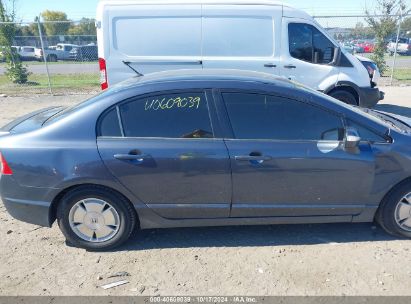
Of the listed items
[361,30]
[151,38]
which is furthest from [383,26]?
[151,38]

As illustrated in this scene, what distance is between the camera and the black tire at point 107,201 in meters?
3.08

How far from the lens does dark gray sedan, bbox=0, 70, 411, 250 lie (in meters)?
2.99

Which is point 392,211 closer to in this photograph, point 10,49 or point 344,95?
point 344,95

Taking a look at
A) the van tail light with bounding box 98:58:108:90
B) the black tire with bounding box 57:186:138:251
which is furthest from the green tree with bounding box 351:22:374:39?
the black tire with bounding box 57:186:138:251

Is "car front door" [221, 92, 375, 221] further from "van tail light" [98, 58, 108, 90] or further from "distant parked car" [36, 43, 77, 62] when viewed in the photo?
"distant parked car" [36, 43, 77, 62]

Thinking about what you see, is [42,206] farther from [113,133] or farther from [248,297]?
[248,297]

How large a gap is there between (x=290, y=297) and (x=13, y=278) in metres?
2.23

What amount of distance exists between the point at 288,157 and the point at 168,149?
3.33 feet

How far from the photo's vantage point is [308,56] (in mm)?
6961

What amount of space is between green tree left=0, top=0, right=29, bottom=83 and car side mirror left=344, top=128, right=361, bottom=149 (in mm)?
12347

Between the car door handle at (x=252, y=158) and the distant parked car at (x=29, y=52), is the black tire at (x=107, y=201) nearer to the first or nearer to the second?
the car door handle at (x=252, y=158)

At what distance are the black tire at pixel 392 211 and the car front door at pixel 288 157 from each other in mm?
245

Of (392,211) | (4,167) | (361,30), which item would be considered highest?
(361,30)

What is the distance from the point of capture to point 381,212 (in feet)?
10.7
